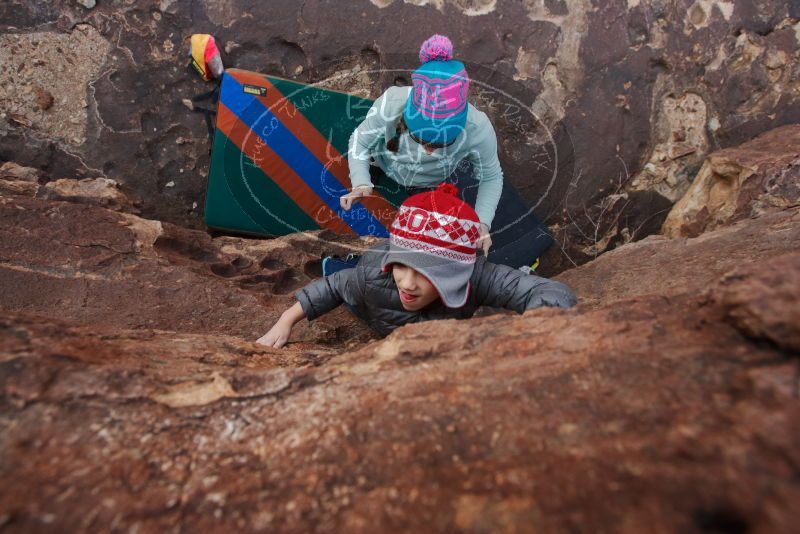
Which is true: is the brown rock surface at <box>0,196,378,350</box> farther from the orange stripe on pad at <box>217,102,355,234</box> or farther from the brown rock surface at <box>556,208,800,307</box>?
the brown rock surface at <box>556,208,800,307</box>

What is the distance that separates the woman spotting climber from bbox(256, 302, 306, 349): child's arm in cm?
74

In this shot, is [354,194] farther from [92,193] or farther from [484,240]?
[92,193]

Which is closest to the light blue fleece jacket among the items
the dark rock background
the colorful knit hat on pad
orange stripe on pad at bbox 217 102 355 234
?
the colorful knit hat on pad

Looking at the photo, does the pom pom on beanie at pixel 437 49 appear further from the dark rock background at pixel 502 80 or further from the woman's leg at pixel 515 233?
the woman's leg at pixel 515 233

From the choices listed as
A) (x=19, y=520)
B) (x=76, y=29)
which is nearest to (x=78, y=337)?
(x=19, y=520)

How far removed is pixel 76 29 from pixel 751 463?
12.0ft

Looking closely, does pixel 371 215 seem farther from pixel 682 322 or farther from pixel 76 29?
pixel 682 322

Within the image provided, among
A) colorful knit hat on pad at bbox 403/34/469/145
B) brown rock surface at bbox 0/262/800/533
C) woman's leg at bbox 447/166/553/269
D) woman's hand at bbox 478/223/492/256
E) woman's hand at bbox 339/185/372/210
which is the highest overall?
colorful knit hat on pad at bbox 403/34/469/145

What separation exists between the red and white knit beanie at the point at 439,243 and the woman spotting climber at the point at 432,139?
0.46 meters

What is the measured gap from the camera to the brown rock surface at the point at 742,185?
269 centimetres

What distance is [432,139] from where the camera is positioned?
255cm

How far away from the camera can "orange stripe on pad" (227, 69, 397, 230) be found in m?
3.08

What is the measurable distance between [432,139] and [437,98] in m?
0.21

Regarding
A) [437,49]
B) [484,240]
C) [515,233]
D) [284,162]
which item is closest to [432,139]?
[437,49]
